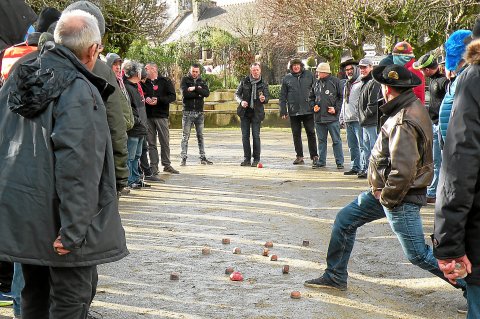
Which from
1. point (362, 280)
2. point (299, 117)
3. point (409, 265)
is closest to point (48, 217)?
point (362, 280)

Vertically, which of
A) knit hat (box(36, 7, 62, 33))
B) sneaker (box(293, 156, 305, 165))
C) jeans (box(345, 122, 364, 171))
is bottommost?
sneaker (box(293, 156, 305, 165))

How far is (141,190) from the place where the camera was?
1244 centimetres

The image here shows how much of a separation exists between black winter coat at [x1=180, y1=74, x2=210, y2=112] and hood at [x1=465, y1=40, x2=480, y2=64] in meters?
11.6

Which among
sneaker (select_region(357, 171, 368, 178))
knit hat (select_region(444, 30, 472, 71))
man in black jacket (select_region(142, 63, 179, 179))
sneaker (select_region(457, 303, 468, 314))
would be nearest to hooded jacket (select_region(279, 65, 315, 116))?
sneaker (select_region(357, 171, 368, 178))

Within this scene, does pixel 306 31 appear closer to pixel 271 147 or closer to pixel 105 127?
pixel 271 147

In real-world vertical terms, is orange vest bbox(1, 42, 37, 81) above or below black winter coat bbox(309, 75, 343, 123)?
above

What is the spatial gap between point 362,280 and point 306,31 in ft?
104

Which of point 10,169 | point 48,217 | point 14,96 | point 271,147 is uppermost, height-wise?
point 14,96

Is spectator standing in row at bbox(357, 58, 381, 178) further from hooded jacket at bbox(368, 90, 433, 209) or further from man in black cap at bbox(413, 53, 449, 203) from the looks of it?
hooded jacket at bbox(368, 90, 433, 209)

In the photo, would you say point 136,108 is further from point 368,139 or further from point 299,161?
point 299,161

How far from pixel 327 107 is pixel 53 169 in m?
11.2

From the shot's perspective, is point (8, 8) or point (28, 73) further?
point (8, 8)

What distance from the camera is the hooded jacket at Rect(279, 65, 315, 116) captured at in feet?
50.7

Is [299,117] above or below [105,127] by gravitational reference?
below
